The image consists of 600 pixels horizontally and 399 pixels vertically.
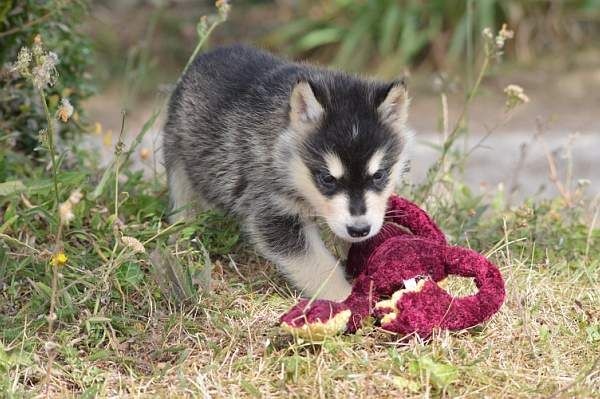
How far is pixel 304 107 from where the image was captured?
4715 millimetres

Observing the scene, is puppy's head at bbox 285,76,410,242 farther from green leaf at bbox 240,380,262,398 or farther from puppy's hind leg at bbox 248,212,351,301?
green leaf at bbox 240,380,262,398

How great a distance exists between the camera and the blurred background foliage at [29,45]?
5.64 meters

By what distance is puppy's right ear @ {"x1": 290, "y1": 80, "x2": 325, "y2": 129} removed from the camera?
4613 mm

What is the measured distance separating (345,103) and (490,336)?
4.25 feet

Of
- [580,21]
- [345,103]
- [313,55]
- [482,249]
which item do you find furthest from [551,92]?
[345,103]

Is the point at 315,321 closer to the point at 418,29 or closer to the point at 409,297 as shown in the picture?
the point at 409,297

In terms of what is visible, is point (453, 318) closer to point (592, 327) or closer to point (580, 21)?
point (592, 327)

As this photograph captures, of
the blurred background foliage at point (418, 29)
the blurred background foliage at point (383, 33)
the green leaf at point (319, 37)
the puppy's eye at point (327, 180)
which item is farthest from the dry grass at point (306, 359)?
the green leaf at point (319, 37)

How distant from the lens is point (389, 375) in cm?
391

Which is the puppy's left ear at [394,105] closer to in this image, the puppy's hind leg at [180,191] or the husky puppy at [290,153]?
the husky puppy at [290,153]

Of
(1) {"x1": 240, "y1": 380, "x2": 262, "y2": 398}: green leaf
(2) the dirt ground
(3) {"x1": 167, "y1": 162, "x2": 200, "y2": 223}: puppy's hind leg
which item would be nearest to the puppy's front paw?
(1) {"x1": 240, "y1": 380, "x2": 262, "y2": 398}: green leaf

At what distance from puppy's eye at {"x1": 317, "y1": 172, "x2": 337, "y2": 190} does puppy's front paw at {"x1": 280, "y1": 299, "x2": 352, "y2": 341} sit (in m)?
0.64

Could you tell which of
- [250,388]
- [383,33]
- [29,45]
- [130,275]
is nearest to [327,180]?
[130,275]

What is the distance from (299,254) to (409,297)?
0.79 m
